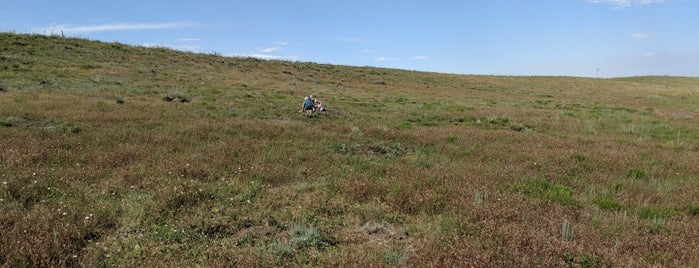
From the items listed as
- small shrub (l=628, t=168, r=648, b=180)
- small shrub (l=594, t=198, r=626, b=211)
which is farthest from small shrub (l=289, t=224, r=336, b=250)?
small shrub (l=628, t=168, r=648, b=180)

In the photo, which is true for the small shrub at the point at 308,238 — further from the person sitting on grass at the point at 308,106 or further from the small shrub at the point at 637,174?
the person sitting on grass at the point at 308,106

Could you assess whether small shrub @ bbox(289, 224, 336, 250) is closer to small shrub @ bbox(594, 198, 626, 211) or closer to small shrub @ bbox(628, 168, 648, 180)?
small shrub @ bbox(594, 198, 626, 211)

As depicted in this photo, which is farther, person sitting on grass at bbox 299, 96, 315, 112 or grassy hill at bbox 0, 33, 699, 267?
person sitting on grass at bbox 299, 96, 315, 112

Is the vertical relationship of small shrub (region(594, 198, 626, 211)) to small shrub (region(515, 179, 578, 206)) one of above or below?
below

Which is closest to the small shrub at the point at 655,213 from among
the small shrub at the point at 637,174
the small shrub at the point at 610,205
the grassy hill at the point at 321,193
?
the grassy hill at the point at 321,193

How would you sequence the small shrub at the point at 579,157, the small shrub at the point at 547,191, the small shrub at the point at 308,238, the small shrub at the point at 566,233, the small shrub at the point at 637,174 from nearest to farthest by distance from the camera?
the small shrub at the point at 308,238 → the small shrub at the point at 566,233 → the small shrub at the point at 547,191 → the small shrub at the point at 637,174 → the small shrub at the point at 579,157

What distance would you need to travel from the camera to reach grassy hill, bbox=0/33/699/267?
549cm

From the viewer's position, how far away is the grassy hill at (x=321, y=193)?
5.49 metres

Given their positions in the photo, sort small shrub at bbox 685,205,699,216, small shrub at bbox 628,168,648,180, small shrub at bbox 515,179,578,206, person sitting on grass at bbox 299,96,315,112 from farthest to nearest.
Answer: person sitting on grass at bbox 299,96,315,112 → small shrub at bbox 628,168,648,180 → small shrub at bbox 515,179,578,206 → small shrub at bbox 685,205,699,216

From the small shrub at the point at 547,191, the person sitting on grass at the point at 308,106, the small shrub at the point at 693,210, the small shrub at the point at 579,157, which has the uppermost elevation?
the person sitting on grass at the point at 308,106

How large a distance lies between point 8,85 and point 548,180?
25.0 meters

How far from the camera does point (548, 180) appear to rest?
9688 millimetres

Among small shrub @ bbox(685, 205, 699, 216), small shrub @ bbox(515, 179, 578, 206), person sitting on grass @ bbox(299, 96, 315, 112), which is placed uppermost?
person sitting on grass @ bbox(299, 96, 315, 112)

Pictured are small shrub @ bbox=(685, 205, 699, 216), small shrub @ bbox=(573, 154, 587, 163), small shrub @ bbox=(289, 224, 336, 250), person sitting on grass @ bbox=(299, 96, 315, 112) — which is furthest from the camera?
person sitting on grass @ bbox=(299, 96, 315, 112)
